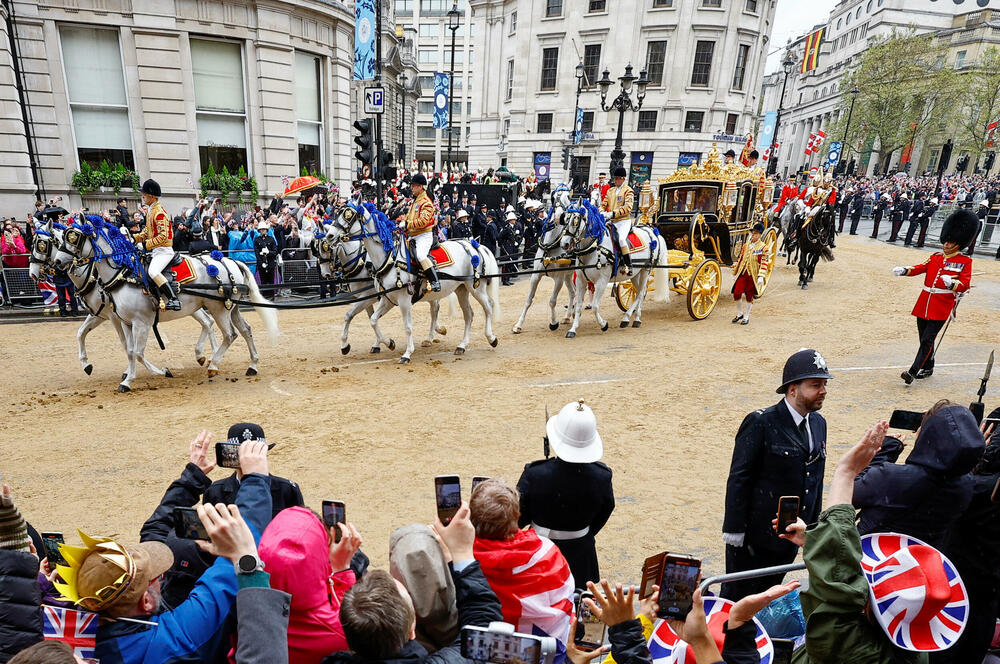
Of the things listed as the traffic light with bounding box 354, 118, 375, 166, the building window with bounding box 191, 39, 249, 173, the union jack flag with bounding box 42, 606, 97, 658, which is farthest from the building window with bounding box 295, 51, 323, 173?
the union jack flag with bounding box 42, 606, 97, 658

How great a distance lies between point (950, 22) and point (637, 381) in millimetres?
86630

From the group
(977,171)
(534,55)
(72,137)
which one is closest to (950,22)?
(977,171)

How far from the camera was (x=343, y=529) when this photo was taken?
240 centimetres

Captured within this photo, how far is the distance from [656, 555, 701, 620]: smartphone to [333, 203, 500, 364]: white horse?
758cm

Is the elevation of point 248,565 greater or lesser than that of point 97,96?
lesser

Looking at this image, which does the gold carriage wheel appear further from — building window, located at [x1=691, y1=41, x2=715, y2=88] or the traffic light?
building window, located at [x1=691, y1=41, x2=715, y2=88]

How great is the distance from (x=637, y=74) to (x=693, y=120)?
17.8 ft

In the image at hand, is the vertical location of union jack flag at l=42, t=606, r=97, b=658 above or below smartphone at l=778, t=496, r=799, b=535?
below

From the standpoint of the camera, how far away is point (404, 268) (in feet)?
29.7

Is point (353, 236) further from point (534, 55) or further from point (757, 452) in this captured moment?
point (534, 55)

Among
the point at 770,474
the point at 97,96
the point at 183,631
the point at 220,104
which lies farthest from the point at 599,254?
the point at 97,96

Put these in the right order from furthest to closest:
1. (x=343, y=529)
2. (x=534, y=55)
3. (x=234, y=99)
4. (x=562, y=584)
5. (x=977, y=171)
Result: (x=977, y=171) → (x=534, y=55) → (x=234, y=99) → (x=562, y=584) → (x=343, y=529)

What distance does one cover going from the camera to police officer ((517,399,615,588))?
2988 millimetres

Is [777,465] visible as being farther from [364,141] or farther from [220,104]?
[220,104]
